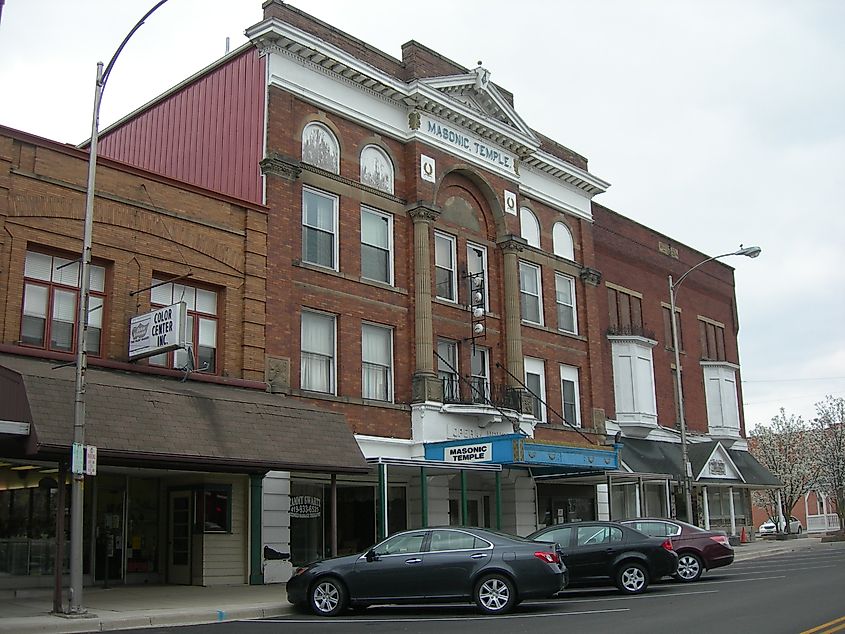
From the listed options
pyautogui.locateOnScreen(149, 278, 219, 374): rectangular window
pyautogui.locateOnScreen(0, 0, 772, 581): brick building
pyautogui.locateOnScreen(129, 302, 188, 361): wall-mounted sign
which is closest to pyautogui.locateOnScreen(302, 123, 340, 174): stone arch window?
pyautogui.locateOnScreen(0, 0, 772, 581): brick building

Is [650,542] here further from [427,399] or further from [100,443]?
[100,443]

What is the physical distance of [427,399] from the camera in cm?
2659

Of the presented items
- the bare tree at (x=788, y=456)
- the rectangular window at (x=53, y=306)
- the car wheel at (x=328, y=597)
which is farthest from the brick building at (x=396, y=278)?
the bare tree at (x=788, y=456)

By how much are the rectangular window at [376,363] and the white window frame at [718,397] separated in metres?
21.3

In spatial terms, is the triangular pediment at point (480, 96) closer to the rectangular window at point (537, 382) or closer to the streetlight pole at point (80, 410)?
the rectangular window at point (537, 382)

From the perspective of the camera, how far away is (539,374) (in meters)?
32.1

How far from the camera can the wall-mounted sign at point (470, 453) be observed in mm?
25156

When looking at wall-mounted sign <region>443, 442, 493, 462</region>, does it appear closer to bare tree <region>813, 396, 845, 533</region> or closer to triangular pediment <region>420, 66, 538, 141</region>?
triangular pediment <region>420, 66, 538, 141</region>

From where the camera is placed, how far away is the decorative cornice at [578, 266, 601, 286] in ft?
114

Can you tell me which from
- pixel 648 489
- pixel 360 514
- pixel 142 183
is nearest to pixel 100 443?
pixel 142 183

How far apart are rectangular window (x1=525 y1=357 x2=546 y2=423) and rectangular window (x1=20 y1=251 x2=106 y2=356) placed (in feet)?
49.1

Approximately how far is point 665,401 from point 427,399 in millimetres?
16683

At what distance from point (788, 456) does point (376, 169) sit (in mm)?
38888

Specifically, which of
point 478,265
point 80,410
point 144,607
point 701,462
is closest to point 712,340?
point 701,462
